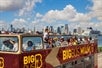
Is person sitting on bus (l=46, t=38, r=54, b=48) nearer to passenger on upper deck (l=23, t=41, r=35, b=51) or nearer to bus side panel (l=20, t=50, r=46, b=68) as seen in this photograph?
bus side panel (l=20, t=50, r=46, b=68)

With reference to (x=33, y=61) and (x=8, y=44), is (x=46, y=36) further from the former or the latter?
(x=8, y=44)

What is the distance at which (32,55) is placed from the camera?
362 inches

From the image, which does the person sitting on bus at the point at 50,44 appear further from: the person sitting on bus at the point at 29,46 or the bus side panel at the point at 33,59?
the person sitting on bus at the point at 29,46

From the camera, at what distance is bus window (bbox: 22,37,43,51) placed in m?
9.02

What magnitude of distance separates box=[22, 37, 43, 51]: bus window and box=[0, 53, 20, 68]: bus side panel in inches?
17.5

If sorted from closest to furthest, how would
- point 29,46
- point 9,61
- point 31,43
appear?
1. point 9,61
2. point 29,46
3. point 31,43

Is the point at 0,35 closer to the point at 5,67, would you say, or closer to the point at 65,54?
the point at 5,67

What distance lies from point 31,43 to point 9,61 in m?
1.02

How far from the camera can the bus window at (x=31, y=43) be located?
29.6 ft

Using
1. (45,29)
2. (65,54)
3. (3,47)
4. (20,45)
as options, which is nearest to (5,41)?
(3,47)

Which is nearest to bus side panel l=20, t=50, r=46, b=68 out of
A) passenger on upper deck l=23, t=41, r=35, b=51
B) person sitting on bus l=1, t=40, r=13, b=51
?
passenger on upper deck l=23, t=41, r=35, b=51

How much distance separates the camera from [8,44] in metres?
9.19

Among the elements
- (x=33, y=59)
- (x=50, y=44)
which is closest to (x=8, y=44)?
(x=33, y=59)

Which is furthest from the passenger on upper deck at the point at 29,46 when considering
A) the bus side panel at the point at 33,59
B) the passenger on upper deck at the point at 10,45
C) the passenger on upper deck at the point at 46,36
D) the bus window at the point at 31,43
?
the passenger on upper deck at the point at 46,36
